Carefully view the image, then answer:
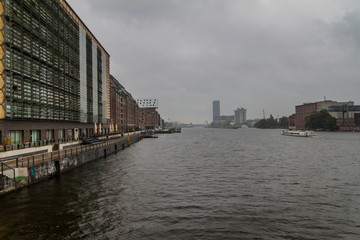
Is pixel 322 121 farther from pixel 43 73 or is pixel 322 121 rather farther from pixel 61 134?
pixel 43 73

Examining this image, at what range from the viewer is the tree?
577ft

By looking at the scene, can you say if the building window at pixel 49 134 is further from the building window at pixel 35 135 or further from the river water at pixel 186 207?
the river water at pixel 186 207

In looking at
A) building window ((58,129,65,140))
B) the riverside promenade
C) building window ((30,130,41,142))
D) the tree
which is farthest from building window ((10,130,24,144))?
the tree

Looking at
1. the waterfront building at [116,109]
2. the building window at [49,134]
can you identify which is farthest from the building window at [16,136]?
the waterfront building at [116,109]

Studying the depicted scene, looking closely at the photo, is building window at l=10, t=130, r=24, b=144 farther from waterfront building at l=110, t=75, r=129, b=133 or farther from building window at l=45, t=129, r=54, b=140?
waterfront building at l=110, t=75, r=129, b=133

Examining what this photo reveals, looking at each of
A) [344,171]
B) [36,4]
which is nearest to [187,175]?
[344,171]

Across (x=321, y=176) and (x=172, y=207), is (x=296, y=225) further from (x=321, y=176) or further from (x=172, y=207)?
(x=321, y=176)

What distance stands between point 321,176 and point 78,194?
28971mm

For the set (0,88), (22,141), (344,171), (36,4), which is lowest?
(344,171)

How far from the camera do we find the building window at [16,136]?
35.5 meters

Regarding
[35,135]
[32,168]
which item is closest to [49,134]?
[35,135]

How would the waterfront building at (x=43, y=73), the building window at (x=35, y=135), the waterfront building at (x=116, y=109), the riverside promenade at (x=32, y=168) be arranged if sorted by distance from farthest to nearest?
the waterfront building at (x=116, y=109), the building window at (x=35, y=135), the waterfront building at (x=43, y=73), the riverside promenade at (x=32, y=168)

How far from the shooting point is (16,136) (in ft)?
121

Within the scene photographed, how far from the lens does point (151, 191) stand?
2166cm
